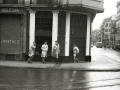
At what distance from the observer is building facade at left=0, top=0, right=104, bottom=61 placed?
Result: 2020cm

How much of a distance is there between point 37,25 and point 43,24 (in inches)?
21.1

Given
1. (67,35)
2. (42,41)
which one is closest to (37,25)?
(42,41)

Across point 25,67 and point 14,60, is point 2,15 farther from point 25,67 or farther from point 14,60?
point 25,67

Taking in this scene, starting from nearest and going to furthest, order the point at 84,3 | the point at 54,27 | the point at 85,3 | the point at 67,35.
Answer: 1. the point at 84,3
2. the point at 85,3
3. the point at 54,27
4. the point at 67,35

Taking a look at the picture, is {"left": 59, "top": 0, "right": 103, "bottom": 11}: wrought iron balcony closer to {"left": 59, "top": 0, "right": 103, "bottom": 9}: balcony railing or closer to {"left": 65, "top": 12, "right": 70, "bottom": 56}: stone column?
{"left": 59, "top": 0, "right": 103, "bottom": 9}: balcony railing

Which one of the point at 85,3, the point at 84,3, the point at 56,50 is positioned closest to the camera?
the point at 56,50

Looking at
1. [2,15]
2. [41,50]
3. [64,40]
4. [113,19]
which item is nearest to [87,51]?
[64,40]

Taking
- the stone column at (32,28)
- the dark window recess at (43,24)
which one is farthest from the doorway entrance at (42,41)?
the dark window recess at (43,24)

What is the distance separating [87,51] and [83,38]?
128 centimetres

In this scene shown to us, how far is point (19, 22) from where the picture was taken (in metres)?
20.8

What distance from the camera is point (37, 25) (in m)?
20.6

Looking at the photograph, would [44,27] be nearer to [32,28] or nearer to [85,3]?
[32,28]

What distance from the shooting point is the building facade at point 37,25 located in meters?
20.2

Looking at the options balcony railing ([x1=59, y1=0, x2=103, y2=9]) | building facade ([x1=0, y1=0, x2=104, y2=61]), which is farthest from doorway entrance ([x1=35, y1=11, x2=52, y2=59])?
balcony railing ([x1=59, y1=0, x2=103, y2=9])
